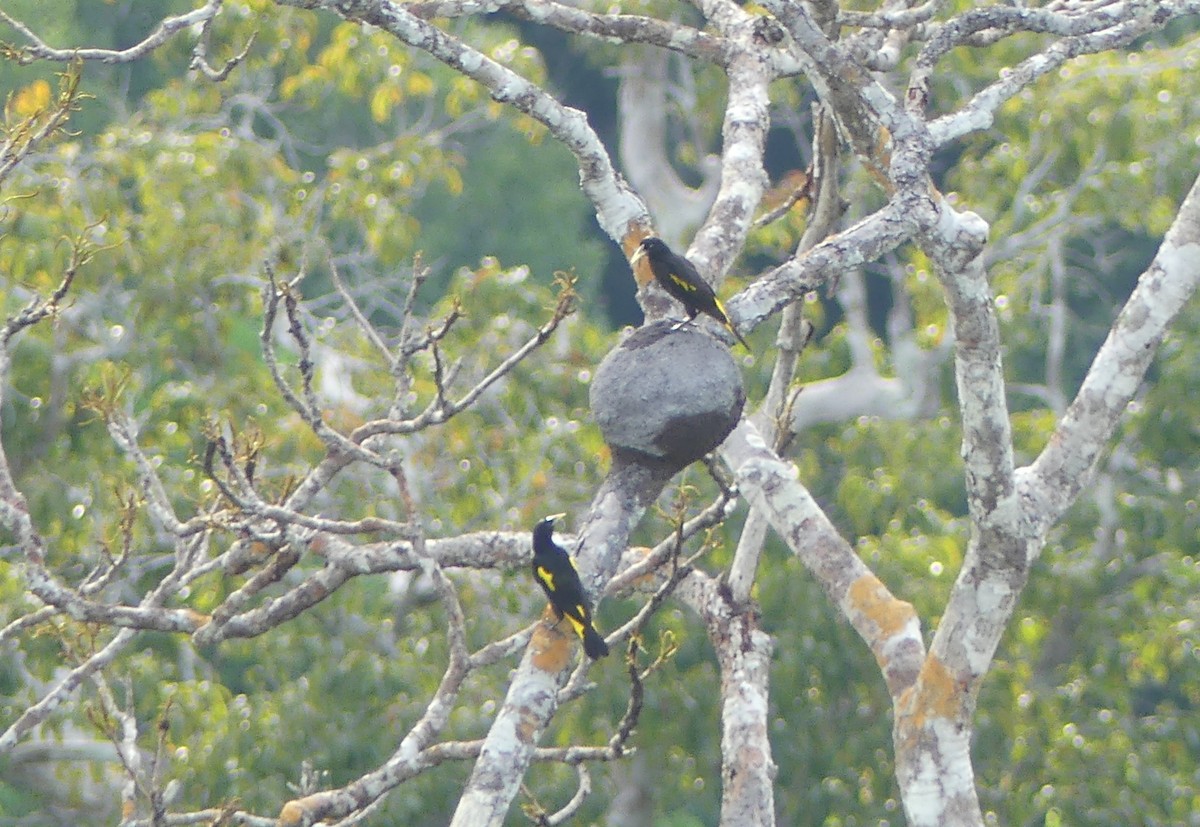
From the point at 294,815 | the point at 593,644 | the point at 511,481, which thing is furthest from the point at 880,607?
the point at 511,481

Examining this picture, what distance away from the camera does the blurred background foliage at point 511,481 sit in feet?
22.6

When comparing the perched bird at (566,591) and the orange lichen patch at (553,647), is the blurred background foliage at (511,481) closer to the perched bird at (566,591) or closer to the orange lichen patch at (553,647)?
A: the perched bird at (566,591)

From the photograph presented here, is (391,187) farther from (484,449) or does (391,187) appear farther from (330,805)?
(330,805)

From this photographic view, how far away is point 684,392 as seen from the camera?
11.5 feet

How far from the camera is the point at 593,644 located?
3.62m

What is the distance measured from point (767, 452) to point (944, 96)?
246 inches

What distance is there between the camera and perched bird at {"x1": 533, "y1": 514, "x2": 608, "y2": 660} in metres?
3.33

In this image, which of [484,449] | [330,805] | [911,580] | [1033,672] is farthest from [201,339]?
[330,805]

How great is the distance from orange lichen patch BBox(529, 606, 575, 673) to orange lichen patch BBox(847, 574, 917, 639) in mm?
1052

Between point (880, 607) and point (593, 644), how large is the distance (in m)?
0.80

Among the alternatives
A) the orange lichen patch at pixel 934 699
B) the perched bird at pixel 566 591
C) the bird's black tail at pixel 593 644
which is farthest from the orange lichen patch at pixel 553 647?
the orange lichen patch at pixel 934 699

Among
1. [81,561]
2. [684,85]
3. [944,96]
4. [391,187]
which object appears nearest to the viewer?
[81,561]

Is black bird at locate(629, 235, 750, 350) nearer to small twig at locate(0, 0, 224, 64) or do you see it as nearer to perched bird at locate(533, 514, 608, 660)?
perched bird at locate(533, 514, 608, 660)

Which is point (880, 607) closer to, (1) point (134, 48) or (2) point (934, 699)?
(2) point (934, 699)
